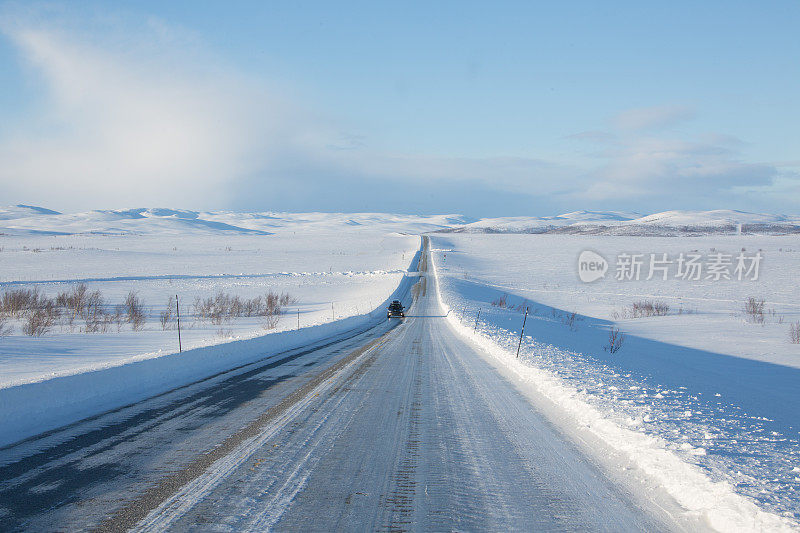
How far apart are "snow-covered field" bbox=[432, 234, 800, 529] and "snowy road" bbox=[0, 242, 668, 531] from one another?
1133 mm

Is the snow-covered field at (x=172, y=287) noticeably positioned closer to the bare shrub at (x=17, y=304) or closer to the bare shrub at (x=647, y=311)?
the bare shrub at (x=17, y=304)

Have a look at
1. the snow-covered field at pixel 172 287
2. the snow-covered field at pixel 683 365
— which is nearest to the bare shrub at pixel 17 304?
the snow-covered field at pixel 172 287

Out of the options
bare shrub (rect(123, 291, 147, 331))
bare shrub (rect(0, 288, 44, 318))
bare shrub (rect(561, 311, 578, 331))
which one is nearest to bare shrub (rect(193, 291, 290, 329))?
bare shrub (rect(123, 291, 147, 331))

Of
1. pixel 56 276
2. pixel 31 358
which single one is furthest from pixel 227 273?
pixel 31 358

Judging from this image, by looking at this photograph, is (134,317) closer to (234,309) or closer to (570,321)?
(234,309)

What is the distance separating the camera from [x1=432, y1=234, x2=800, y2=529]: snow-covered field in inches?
216

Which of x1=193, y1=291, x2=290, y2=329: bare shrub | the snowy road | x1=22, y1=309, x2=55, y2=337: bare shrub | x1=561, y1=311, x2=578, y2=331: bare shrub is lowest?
x1=561, y1=311, x2=578, y2=331: bare shrub

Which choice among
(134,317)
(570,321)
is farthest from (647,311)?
(134,317)

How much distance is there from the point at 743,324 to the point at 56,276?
2227 inches

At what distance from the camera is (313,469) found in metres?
5.20

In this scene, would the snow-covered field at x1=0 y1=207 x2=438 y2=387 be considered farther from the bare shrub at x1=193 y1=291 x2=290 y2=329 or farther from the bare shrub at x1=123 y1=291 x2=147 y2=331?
the bare shrub at x1=193 y1=291 x2=290 y2=329

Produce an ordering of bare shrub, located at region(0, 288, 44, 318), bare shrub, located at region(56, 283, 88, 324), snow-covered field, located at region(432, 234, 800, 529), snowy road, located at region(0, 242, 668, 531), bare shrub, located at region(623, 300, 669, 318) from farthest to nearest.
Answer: bare shrub, located at region(623, 300, 669, 318) → bare shrub, located at region(56, 283, 88, 324) → bare shrub, located at region(0, 288, 44, 318) → snow-covered field, located at region(432, 234, 800, 529) → snowy road, located at region(0, 242, 668, 531)

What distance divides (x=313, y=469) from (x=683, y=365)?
14491 millimetres

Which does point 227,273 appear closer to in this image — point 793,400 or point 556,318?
point 556,318
